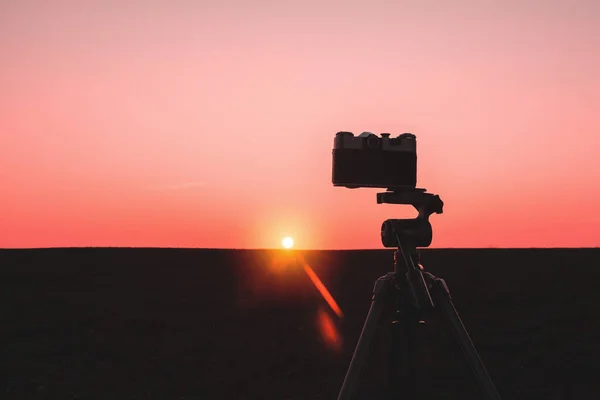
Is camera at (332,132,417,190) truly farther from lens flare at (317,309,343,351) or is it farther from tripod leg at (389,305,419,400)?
lens flare at (317,309,343,351)

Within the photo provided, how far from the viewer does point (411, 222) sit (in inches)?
171

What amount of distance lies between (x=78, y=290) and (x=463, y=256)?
60.3ft

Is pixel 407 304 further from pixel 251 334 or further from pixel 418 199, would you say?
pixel 251 334

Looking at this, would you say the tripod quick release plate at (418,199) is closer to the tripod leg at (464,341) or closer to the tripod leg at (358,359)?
the tripod leg at (464,341)

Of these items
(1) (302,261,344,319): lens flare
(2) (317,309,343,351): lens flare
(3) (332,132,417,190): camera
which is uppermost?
(3) (332,132,417,190): camera

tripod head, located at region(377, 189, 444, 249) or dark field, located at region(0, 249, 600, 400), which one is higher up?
tripod head, located at region(377, 189, 444, 249)

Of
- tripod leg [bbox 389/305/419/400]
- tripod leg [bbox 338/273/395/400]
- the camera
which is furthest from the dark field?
the camera

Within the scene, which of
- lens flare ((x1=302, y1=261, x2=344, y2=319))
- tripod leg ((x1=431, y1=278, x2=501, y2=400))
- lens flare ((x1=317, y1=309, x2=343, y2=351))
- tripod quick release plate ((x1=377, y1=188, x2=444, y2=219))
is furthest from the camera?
lens flare ((x1=302, y1=261, x2=344, y2=319))

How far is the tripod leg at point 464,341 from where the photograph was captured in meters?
3.96

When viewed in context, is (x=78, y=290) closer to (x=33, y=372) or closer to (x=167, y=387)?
(x=33, y=372)

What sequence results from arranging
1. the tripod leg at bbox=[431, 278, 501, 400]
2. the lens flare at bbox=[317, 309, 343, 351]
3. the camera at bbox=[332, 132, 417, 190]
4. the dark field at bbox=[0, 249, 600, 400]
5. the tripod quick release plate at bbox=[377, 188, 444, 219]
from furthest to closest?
1. the lens flare at bbox=[317, 309, 343, 351]
2. the dark field at bbox=[0, 249, 600, 400]
3. the tripod quick release plate at bbox=[377, 188, 444, 219]
4. the camera at bbox=[332, 132, 417, 190]
5. the tripod leg at bbox=[431, 278, 501, 400]

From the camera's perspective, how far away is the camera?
4.21m

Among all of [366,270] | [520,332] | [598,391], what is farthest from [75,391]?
[366,270]

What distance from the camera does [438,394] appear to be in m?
7.76
